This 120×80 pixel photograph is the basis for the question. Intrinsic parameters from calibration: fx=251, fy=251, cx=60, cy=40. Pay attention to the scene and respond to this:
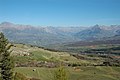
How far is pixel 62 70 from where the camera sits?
6456 cm

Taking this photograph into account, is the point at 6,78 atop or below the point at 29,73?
atop

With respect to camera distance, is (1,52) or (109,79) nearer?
(1,52)

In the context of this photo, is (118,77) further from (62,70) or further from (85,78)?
(62,70)

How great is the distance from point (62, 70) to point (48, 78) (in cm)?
11860

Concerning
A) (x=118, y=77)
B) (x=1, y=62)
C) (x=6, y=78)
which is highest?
(x=1, y=62)

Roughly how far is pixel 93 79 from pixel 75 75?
18781 mm

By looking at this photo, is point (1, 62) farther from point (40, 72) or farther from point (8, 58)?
point (40, 72)

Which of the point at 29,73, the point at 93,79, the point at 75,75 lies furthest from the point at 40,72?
the point at 93,79

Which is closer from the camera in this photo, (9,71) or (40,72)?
(9,71)

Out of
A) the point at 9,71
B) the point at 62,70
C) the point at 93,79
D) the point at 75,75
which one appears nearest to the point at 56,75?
the point at 62,70

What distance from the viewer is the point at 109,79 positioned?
181125mm

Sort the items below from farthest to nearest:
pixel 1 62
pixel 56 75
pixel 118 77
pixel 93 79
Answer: pixel 118 77, pixel 93 79, pixel 56 75, pixel 1 62

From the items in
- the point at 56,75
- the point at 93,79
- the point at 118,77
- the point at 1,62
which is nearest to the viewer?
the point at 1,62

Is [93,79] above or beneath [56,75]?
beneath
